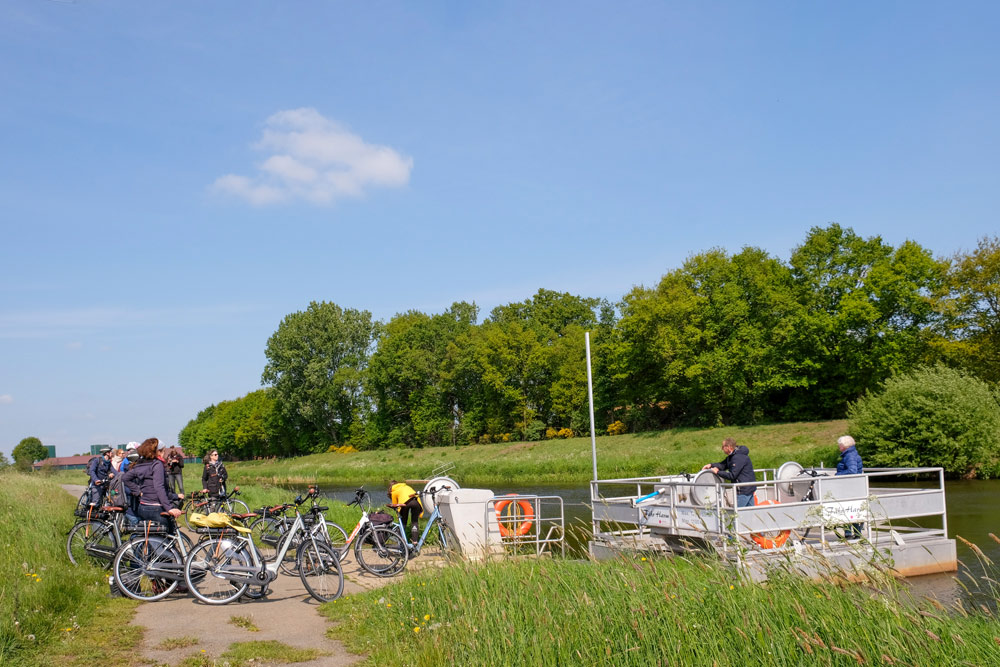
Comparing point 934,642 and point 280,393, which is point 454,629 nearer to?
point 934,642

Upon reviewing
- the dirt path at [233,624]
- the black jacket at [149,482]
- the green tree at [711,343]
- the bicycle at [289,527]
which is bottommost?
the dirt path at [233,624]

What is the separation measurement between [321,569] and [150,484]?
2.57 meters

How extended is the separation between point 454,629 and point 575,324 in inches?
2757

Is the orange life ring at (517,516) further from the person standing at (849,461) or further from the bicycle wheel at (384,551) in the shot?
the person standing at (849,461)

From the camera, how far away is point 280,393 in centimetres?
8088

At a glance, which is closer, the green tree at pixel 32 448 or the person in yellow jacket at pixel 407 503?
the person in yellow jacket at pixel 407 503

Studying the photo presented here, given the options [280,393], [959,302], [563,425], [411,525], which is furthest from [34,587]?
[280,393]

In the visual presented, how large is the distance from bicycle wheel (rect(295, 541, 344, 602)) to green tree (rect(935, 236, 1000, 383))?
3954 cm

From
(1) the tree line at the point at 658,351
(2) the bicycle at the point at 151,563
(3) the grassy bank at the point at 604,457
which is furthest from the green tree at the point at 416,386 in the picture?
(2) the bicycle at the point at 151,563

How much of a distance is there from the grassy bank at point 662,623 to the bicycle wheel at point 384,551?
3.37 metres

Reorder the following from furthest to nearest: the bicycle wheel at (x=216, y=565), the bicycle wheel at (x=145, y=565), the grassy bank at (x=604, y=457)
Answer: the grassy bank at (x=604, y=457) → the bicycle wheel at (x=145, y=565) → the bicycle wheel at (x=216, y=565)

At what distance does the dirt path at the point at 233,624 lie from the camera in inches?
289

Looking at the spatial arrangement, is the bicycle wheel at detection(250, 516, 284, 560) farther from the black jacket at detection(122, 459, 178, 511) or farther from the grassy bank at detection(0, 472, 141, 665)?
the grassy bank at detection(0, 472, 141, 665)

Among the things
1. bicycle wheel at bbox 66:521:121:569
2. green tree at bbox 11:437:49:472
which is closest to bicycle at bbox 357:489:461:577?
bicycle wheel at bbox 66:521:121:569
